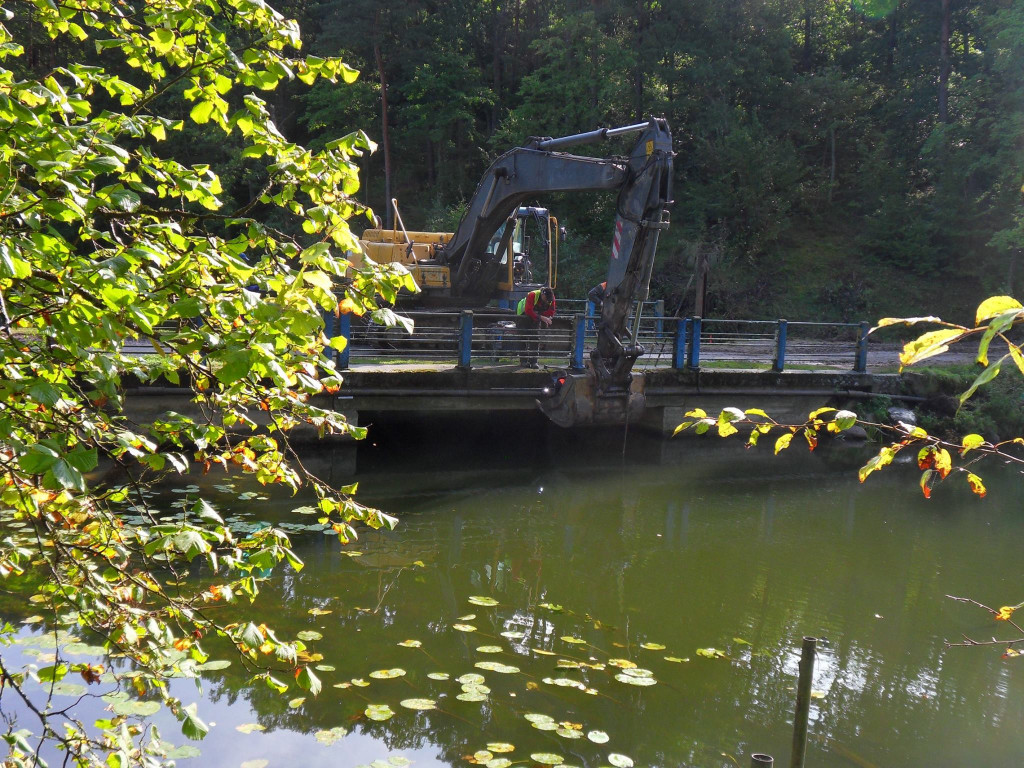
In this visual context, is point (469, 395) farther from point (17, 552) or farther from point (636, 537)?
point (17, 552)

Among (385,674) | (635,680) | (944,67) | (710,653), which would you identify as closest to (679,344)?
(710,653)

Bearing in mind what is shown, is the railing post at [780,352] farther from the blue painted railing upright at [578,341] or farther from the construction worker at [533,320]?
the blue painted railing upright at [578,341]

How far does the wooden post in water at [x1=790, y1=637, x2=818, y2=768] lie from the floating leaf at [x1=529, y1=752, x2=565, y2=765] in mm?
1372

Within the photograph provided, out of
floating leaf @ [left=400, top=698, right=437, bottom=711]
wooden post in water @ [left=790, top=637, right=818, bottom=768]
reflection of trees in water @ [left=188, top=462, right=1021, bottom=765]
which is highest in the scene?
wooden post in water @ [left=790, top=637, right=818, bottom=768]

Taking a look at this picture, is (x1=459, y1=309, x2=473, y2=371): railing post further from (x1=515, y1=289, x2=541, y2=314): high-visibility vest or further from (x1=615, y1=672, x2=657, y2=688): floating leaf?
(x1=615, y1=672, x2=657, y2=688): floating leaf

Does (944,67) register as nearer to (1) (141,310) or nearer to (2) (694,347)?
(2) (694,347)

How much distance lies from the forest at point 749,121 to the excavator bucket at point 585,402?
52.3 ft

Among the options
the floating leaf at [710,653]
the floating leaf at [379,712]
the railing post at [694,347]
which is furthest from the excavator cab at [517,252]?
the floating leaf at [379,712]

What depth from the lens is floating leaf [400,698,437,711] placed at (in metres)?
5.54

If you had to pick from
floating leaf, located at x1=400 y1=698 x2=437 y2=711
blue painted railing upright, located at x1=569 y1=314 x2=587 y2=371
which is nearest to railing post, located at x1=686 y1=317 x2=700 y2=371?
blue painted railing upright, located at x1=569 y1=314 x2=587 y2=371

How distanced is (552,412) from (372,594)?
5745 millimetres

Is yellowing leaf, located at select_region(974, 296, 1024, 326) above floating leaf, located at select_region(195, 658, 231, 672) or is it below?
above

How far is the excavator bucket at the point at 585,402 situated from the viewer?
1268cm

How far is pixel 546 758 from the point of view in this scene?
5.05 metres
